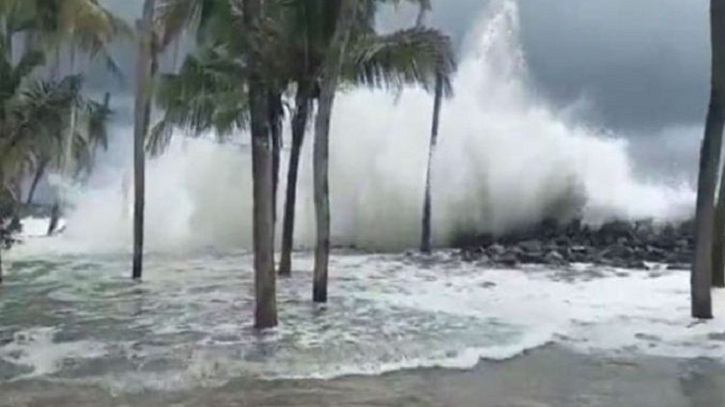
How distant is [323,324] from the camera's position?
1266 cm

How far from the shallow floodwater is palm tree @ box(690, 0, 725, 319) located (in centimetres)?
92

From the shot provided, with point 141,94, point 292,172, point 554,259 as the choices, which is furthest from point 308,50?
point 554,259

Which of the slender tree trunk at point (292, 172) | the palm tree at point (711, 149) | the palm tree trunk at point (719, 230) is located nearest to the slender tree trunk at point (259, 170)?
the palm tree at point (711, 149)

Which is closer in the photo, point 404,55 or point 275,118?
point 404,55

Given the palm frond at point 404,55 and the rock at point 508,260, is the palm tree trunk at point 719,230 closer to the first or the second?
the palm frond at point 404,55

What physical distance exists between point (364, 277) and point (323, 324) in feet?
21.2

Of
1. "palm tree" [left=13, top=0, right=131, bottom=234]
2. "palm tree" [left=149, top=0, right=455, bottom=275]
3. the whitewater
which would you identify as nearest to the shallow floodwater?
the whitewater

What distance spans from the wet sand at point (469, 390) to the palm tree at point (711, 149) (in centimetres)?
266

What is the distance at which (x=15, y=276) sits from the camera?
19.9 metres

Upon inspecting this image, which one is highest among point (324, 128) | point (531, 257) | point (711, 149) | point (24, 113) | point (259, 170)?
point (24, 113)

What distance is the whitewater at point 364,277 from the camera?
10.7m

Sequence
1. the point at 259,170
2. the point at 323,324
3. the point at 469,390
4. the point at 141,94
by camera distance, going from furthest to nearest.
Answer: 1. the point at 141,94
2. the point at 323,324
3. the point at 259,170
4. the point at 469,390

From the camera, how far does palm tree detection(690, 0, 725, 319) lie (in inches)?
479

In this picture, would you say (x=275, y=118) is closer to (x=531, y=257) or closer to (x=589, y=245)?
(x=531, y=257)
